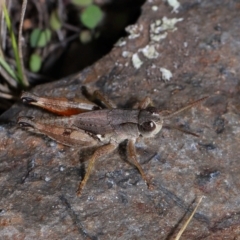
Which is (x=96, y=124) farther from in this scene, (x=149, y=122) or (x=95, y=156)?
(x=149, y=122)

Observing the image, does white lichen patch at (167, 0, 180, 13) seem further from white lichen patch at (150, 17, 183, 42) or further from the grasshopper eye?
the grasshopper eye

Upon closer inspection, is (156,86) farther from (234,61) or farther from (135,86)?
(234,61)

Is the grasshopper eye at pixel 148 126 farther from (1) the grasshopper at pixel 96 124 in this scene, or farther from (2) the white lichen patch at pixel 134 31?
(2) the white lichen patch at pixel 134 31

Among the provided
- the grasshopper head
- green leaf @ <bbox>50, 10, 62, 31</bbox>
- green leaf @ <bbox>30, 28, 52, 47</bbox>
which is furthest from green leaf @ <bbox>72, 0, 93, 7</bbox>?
the grasshopper head

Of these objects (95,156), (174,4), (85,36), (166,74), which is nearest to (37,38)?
(85,36)

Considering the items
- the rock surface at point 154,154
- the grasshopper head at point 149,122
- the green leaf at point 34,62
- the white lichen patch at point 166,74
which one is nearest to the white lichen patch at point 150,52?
the rock surface at point 154,154

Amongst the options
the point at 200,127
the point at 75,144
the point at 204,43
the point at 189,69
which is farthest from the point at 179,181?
the point at 204,43

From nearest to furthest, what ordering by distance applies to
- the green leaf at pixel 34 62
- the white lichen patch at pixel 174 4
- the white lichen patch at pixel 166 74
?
the white lichen patch at pixel 166 74
the white lichen patch at pixel 174 4
the green leaf at pixel 34 62
